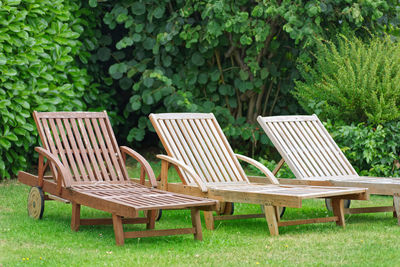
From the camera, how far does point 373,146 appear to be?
6941 mm

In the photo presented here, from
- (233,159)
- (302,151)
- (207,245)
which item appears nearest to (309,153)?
(302,151)

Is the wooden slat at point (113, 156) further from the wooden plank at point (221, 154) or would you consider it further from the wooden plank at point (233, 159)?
the wooden plank at point (233, 159)

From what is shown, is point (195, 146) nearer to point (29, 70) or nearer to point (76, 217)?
point (76, 217)

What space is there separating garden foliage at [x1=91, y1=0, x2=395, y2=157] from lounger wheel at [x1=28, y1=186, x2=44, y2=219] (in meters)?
3.30

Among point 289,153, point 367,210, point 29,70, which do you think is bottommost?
point 367,210

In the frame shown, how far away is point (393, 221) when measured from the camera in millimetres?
5383

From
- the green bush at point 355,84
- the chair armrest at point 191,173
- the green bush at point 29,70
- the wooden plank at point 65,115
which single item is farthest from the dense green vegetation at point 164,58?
the chair armrest at point 191,173

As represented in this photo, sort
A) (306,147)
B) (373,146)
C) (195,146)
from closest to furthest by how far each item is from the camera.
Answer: (195,146), (306,147), (373,146)

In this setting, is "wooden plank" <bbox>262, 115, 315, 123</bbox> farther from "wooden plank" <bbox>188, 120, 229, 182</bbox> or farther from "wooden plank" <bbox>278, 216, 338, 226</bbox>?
"wooden plank" <bbox>278, 216, 338, 226</bbox>

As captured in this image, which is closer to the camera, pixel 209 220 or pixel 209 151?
pixel 209 220

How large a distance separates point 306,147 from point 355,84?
1.47 m

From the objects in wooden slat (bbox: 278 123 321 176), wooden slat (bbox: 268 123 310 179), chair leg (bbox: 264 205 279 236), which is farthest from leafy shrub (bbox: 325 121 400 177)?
chair leg (bbox: 264 205 279 236)

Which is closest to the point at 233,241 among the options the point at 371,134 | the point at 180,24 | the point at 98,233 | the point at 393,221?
the point at 98,233

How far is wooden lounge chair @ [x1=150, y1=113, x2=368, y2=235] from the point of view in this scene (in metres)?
4.65
